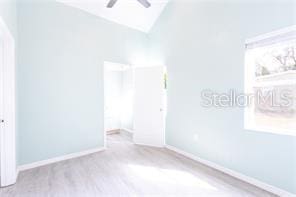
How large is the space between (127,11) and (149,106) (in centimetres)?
→ 236

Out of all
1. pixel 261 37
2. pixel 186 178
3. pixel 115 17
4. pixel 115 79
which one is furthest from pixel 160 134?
pixel 115 17

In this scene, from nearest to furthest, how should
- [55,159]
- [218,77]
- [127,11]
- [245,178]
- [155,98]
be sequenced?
1. [245,178]
2. [218,77]
3. [55,159]
4. [127,11]
5. [155,98]

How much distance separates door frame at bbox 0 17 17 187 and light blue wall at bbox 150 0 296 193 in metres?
2.92

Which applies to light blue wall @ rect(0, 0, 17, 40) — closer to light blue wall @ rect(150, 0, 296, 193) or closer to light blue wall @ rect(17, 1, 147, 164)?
light blue wall @ rect(17, 1, 147, 164)

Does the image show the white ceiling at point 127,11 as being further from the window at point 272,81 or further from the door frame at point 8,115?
the window at point 272,81

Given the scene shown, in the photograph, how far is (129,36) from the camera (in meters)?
4.38

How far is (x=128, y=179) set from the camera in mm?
2486

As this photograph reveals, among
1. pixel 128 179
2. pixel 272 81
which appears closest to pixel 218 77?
pixel 272 81

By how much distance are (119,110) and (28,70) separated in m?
3.01

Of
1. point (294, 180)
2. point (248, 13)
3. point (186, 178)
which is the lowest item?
point (186, 178)

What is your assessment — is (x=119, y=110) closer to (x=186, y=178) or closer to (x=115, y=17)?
(x=115, y=17)

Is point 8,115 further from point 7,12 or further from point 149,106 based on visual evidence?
point 149,106

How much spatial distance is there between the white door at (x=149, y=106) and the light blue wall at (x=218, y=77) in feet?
0.80

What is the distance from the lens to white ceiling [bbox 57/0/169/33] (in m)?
3.43
